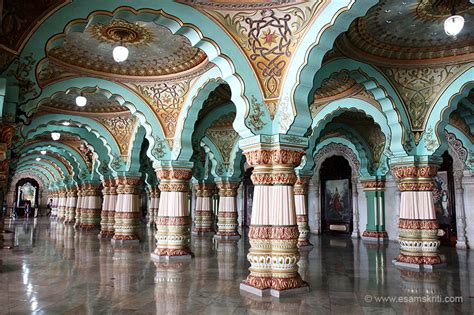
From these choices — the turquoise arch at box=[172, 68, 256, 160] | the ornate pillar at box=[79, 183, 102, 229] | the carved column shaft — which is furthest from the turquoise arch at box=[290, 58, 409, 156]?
the ornate pillar at box=[79, 183, 102, 229]

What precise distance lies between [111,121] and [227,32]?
8.35 meters

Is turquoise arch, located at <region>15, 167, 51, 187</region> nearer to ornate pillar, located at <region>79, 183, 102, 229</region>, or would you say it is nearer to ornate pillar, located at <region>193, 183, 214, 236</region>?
ornate pillar, located at <region>79, 183, 102, 229</region>

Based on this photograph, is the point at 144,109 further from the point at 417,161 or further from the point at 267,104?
the point at 417,161

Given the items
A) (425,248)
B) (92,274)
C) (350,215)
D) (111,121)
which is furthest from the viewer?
(350,215)

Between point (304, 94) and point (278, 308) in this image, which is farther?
point (304, 94)

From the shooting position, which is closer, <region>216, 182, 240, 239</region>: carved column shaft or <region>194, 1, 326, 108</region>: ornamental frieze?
<region>194, 1, 326, 108</region>: ornamental frieze

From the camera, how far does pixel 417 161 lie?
29.4 feet

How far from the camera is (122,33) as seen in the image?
755 centimetres

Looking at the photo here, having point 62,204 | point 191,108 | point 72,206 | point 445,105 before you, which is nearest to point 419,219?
point 445,105

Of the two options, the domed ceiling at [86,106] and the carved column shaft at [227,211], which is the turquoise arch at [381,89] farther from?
the carved column shaft at [227,211]

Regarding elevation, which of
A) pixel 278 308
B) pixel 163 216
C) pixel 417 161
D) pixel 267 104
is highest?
pixel 267 104

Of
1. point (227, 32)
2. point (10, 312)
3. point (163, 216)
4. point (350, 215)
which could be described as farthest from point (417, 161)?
point (350, 215)

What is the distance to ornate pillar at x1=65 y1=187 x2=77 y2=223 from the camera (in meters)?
26.4

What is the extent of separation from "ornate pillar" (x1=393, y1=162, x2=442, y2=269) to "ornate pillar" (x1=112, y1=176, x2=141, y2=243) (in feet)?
28.6
